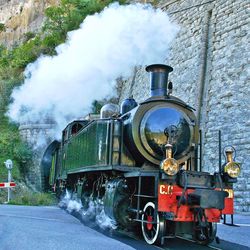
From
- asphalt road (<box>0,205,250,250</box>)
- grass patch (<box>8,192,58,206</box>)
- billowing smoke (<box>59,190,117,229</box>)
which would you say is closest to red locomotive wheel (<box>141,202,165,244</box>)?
asphalt road (<box>0,205,250,250</box>)

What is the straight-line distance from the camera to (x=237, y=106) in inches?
487

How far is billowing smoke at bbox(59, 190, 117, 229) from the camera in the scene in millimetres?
7793

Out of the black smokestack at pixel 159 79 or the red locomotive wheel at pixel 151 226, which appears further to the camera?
the black smokestack at pixel 159 79

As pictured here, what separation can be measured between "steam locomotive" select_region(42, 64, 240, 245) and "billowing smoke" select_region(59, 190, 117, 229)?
1.70 feet

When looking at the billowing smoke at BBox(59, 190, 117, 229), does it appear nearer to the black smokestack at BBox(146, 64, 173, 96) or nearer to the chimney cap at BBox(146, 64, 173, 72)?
the black smokestack at BBox(146, 64, 173, 96)

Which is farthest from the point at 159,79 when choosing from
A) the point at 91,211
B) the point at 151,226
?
the point at 91,211

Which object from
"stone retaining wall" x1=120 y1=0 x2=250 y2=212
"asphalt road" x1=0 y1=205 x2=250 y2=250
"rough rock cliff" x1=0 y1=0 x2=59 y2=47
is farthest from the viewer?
"rough rock cliff" x1=0 y1=0 x2=59 y2=47

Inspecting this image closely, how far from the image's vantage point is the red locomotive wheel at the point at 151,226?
574 centimetres

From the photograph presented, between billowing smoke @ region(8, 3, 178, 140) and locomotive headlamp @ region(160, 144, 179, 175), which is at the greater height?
billowing smoke @ region(8, 3, 178, 140)

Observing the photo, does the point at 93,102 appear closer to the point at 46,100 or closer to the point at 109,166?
the point at 46,100

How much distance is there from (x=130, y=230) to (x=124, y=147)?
4.68 ft

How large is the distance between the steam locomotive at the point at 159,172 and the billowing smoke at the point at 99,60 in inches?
456

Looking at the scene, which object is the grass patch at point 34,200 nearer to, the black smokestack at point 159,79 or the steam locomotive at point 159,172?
the steam locomotive at point 159,172

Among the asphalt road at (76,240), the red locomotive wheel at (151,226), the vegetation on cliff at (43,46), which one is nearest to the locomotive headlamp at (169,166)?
the red locomotive wheel at (151,226)
